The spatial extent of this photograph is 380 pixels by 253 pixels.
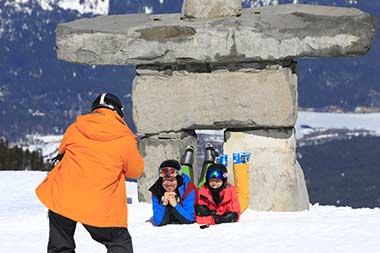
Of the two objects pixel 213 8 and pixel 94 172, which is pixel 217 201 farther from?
pixel 94 172

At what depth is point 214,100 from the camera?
38.3ft

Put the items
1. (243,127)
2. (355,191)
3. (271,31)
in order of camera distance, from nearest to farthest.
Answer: (271,31), (243,127), (355,191)

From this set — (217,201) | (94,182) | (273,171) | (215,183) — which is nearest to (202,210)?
(217,201)

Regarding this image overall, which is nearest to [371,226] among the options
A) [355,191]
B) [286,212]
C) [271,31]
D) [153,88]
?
[286,212]

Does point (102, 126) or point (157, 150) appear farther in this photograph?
point (157, 150)

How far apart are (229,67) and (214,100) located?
0.44m

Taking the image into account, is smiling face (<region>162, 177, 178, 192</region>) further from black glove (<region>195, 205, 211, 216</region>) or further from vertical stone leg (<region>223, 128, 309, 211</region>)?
vertical stone leg (<region>223, 128, 309, 211</region>)

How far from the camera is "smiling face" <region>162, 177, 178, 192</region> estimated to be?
10.1m

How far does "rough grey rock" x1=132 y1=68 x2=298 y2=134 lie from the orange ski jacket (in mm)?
4437

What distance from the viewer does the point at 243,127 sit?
11.7m

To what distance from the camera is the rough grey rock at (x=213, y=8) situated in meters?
11.8

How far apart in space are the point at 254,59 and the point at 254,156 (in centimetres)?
124

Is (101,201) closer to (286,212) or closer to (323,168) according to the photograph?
(286,212)

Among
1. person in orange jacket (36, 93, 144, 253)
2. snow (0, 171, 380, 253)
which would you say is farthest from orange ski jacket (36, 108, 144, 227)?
snow (0, 171, 380, 253)
